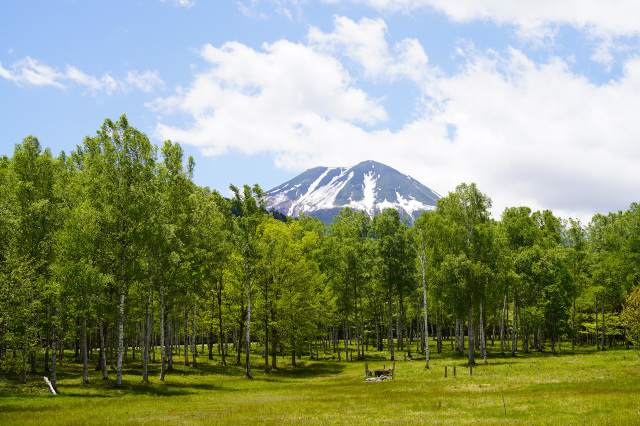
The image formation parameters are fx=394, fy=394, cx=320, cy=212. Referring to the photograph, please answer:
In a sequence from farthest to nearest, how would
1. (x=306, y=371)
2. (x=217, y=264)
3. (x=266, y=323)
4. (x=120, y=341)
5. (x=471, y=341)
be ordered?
1. (x=306, y=371)
2. (x=217, y=264)
3. (x=471, y=341)
4. (x=266, y=323)
5. (x=120, y=341)

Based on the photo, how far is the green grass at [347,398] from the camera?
2102 cm

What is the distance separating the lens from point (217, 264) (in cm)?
5178

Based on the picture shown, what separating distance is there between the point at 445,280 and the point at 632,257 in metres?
39.3

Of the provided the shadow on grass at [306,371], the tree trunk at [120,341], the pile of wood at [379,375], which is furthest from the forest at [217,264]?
the pile of wood at [379,375]

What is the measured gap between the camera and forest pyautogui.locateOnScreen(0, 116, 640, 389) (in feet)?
110

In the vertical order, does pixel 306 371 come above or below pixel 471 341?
below

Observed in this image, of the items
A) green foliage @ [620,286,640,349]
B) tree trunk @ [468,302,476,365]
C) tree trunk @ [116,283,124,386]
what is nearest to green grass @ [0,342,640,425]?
tree trunk @ [116,283,124,386]

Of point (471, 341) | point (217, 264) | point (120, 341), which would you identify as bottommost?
point (471, 341)

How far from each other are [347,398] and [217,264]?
27967 mm

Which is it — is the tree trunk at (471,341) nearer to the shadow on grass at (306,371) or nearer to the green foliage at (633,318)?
the green foliage at (633,318)

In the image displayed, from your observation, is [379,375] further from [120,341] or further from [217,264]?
[120,341]

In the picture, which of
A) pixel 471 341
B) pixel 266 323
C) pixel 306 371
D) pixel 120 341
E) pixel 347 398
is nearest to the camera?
pixel 347 398

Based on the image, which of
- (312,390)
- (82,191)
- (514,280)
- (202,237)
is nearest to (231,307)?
(202,237)

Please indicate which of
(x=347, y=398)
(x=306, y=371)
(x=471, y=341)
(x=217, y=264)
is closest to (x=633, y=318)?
(x=471, y=341)
